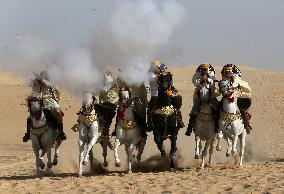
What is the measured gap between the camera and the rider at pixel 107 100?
48.4 feet

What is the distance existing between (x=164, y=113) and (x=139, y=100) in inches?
32.9

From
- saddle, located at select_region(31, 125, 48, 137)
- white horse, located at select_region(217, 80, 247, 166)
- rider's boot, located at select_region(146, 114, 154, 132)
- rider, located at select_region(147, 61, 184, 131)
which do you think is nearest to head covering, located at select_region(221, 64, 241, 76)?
white horse, located at select_region(217, 80, 247, 166)

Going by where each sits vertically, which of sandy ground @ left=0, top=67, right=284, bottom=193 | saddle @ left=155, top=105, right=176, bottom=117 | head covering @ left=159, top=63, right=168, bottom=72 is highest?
head covering @ left=159, top=63, right=168, bottom=72

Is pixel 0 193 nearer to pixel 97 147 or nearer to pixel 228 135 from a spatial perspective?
pixel 228 135

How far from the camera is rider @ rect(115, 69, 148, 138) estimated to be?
14109 millimetres

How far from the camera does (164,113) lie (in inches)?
548

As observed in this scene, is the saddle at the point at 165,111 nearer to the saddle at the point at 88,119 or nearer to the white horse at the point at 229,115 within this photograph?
the white horse at the point at 229,115

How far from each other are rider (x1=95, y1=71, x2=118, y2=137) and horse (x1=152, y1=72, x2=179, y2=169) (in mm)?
1432

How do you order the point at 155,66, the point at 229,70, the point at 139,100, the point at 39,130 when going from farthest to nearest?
the point at 229,70 → the point at 139,100 → the point at 39,130 → the point at 155,66

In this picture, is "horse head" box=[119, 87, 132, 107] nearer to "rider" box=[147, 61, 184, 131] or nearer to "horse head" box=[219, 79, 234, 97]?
"rider" box=[147, 61, 184, 131]

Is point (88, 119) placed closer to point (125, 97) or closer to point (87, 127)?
point (87, 127)

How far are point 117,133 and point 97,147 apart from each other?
6.38 metres

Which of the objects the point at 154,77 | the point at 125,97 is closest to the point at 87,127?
the point at 125,97

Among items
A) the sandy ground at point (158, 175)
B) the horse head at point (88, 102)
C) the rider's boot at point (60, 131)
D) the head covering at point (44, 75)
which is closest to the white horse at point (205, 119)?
the sandy ground at point (158, 175)
